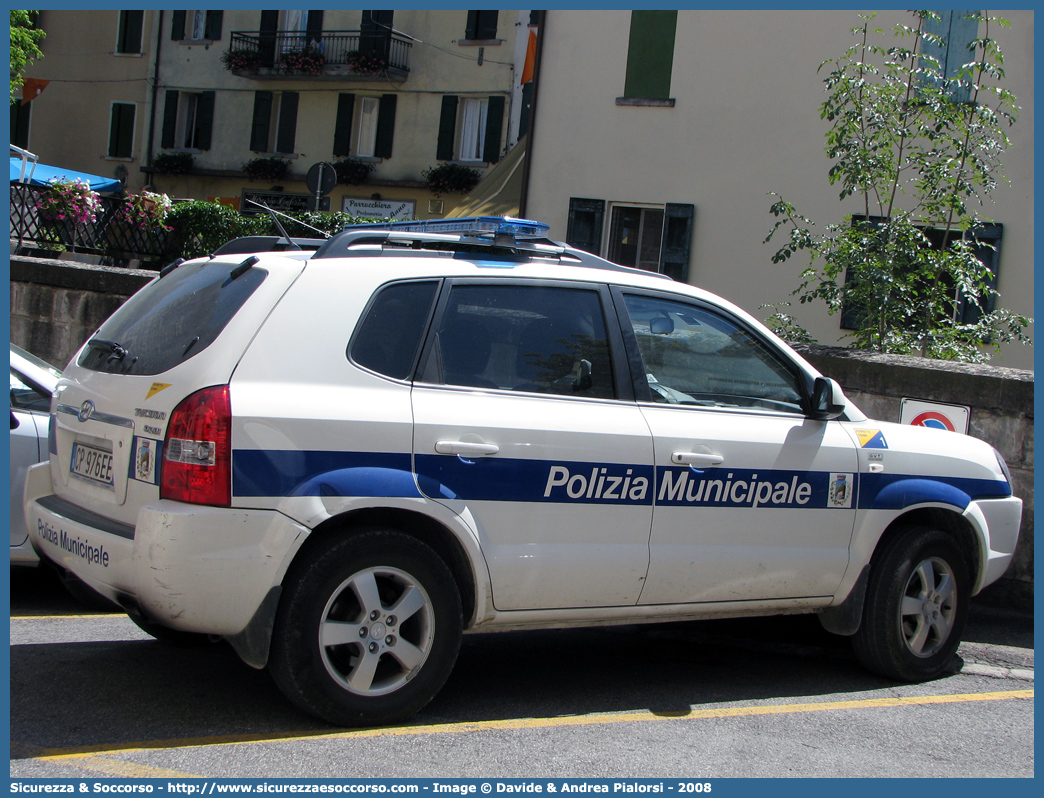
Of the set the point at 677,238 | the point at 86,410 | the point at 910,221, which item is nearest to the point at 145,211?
the point at 677,238

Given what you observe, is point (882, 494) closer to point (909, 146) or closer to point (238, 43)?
point (909, 146)

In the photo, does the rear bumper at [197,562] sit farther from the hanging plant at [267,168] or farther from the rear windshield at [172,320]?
the hanging plant at [267,168]

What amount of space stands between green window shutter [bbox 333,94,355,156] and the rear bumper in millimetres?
28748

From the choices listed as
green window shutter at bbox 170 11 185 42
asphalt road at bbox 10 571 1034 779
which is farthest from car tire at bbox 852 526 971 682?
green window shutter at bbox 170 11 185 42

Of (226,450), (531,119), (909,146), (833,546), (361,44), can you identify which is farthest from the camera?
(361,44)

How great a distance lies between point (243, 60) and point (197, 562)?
31.3 metres

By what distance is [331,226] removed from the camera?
1542 centimetres

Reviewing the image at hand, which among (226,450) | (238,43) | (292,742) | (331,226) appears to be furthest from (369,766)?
(238,43)

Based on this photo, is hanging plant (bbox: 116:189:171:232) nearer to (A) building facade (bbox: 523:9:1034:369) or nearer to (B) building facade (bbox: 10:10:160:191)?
(A) building facade (bbox: 523:9:1034:369)

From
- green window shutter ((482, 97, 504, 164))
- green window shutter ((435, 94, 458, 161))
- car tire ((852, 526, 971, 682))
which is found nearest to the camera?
car tire ((852, 526, 971, 682))

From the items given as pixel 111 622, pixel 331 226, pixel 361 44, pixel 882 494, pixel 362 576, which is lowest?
pixel 111 622

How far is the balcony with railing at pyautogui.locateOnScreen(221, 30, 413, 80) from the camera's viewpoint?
30172 mm

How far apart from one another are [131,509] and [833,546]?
118 inches

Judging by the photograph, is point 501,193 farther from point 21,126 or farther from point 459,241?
point 21,126
